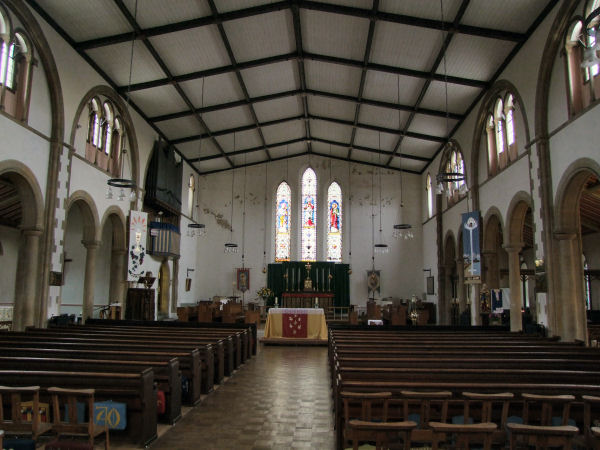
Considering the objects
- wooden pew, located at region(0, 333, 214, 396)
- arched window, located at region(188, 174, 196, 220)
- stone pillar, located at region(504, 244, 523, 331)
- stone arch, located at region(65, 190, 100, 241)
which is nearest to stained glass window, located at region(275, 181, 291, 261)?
arched window, located at region(188, 174, 196, 220)

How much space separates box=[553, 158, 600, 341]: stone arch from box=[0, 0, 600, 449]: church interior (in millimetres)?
46

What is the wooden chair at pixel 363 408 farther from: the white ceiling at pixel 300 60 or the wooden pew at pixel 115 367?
the white ceiling at pixel 300 60

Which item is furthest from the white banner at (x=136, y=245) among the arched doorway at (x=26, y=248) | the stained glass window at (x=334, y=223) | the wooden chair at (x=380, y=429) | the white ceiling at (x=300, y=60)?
the wooden chair at (x=380, y=429)

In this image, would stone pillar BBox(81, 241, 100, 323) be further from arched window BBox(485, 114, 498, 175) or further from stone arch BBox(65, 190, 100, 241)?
arched window BBox(485, 114, 498, 175)

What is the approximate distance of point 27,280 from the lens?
10133 millimetres

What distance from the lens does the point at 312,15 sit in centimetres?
1162

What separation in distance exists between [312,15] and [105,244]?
10.9 m

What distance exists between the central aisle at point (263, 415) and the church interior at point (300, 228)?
0.06 m

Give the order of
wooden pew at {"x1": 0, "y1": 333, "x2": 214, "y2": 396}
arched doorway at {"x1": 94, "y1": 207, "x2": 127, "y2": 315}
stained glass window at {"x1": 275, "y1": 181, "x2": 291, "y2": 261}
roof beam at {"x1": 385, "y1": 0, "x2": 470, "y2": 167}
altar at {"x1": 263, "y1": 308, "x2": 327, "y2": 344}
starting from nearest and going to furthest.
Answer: wooden pew at {"x1": 0, "y1": 333, "x2": 214, "y2": 396} → roof beam at {"x1": 385, "y1": 0, "x2": 470, "y2": 167} → altar at {"x1": 263, "y1": 308, "x2": 327, "y2": 344} → arched doorway at {"x1": 94, "y1": 207, "x2": 127, "y2": 315} → stained glass window at {"x1": 275, "y1": 181, "x2": 291, "y2": 261}

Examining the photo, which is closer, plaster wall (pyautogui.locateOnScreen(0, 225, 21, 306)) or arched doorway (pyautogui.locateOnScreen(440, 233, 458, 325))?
plaster wall (pyautogui.locateOnScreen(0, 225, 21, 306))

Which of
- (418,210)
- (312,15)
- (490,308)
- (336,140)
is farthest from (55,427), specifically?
(418,210)

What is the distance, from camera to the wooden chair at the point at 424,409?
3.54 meters

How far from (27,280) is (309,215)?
14506 millimetres

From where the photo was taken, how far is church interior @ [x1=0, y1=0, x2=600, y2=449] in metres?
4.79
